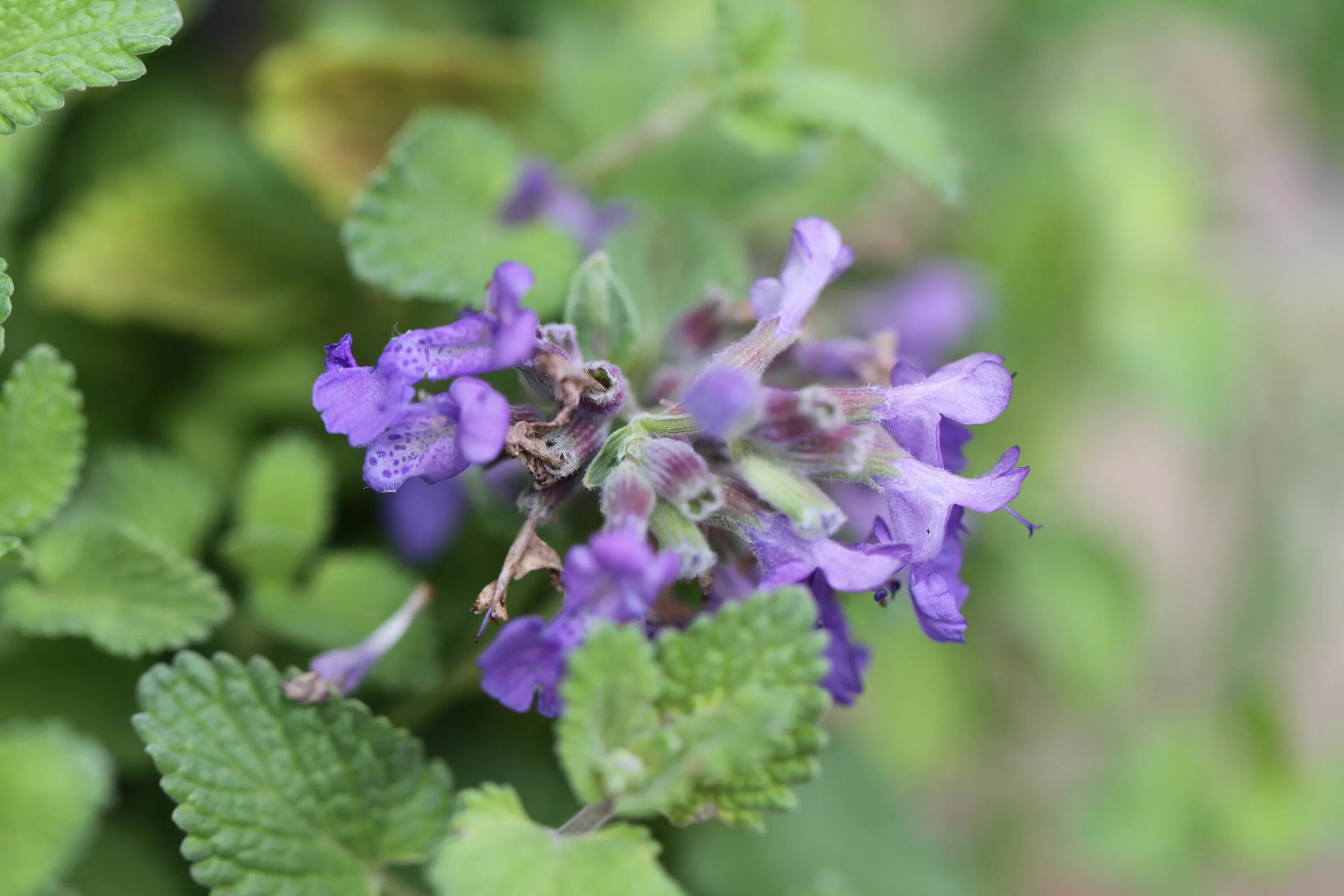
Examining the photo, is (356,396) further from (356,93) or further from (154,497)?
→ (356,93)

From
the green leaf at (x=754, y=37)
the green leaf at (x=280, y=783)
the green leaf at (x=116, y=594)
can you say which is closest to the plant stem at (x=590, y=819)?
the green leaf at (x=280, y=783)

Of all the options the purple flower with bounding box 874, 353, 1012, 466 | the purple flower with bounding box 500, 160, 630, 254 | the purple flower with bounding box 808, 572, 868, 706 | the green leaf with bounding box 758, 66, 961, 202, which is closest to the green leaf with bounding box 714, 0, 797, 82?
the green leaf with bounding box 758, 66, 961, 202

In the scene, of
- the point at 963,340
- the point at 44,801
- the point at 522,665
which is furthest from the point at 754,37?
the point at 44,801

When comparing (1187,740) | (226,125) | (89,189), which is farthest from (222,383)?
(1187,740)

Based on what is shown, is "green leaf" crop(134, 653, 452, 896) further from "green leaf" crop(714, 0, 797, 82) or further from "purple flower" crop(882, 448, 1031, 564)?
"green leaf" crop(714, 0, 797, 82)

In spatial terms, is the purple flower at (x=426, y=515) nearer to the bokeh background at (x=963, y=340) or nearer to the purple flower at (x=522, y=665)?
the bokeh background at (x=963, y=340)
